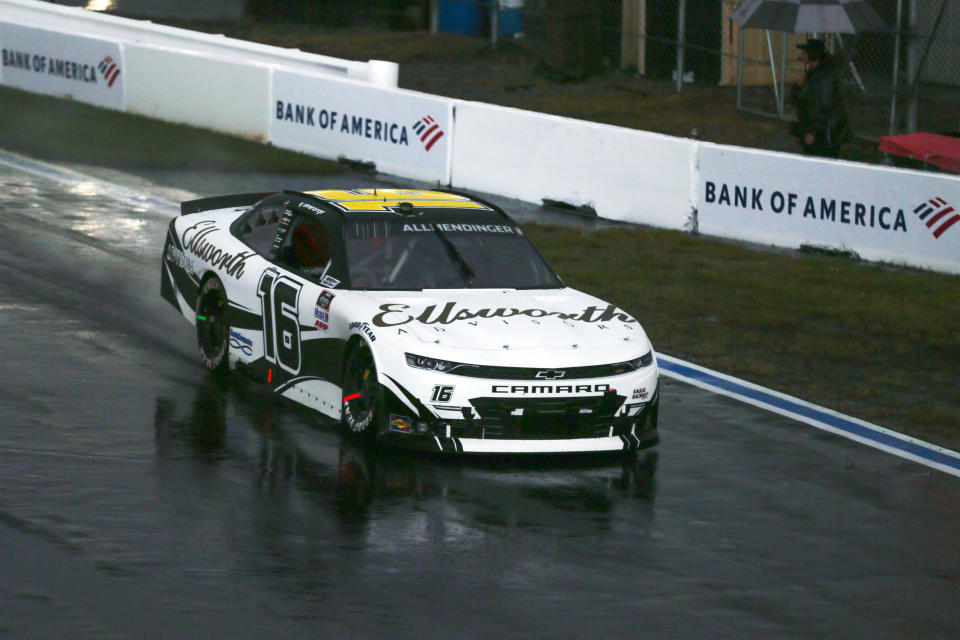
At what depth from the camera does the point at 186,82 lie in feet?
88.0

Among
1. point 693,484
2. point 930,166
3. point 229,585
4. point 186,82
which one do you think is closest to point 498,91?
point 186,82

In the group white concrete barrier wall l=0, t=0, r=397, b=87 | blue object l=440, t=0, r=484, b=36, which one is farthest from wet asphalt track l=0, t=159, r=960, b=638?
blue object l=440, t=0, r=484, b=36

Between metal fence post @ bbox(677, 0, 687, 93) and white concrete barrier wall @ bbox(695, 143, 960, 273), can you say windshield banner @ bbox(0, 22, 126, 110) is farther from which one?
white concrete barrier wall @ bbox(695, 143, 960, 273)

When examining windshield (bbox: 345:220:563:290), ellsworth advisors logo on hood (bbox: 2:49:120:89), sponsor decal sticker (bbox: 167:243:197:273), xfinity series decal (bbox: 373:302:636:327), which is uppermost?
windshield (bbox: 345:220:563:290)

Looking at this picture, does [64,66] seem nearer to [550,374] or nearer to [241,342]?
[241,342]

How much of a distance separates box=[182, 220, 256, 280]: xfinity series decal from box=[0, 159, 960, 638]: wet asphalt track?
0.78 m

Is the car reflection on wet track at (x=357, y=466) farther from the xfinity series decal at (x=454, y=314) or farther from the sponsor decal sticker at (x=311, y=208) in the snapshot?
the sponsor decal sticker at (x=311, y=208)

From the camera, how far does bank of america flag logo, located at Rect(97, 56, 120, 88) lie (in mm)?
28031

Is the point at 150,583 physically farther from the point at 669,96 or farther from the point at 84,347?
the point at 669,96

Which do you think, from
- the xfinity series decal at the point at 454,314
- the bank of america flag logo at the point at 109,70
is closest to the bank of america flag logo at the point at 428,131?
the bank of america flag logo at the point at 109,70

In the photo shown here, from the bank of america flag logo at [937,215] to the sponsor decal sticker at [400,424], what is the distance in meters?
9.29

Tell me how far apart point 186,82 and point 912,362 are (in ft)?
52.0

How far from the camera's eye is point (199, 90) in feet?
87.2

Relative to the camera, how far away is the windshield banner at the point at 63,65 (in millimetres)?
28203
